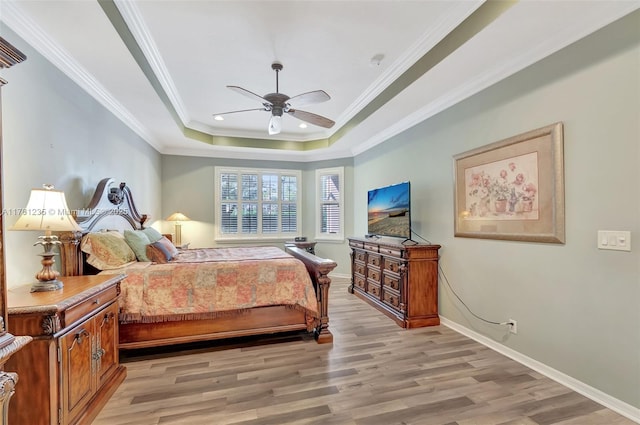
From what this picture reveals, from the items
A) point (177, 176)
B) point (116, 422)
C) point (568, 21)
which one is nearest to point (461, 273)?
point (568, 21)

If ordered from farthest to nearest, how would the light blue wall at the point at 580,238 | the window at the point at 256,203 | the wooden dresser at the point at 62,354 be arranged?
the window at the point at 256,203 < the light blue wall at the point at 580,238 < the wooden dresser at the point at 62,354

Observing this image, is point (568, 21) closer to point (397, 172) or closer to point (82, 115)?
point (397, 172)

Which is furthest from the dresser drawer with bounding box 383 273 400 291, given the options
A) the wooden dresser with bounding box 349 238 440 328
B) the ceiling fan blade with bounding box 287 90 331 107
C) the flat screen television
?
the ceiling fan blade with bounding box 287 90 331 107

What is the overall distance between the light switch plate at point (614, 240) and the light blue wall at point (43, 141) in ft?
11.5

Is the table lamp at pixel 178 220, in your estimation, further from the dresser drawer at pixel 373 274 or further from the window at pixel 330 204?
the dresser drawer at pixel 373 274

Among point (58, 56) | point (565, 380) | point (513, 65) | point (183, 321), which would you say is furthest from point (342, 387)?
point (58, 56)

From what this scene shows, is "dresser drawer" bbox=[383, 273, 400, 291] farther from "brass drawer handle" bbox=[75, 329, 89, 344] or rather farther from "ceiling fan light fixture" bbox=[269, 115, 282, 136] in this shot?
"brass drawer handle" bbox=[75, 329, 89, 344]

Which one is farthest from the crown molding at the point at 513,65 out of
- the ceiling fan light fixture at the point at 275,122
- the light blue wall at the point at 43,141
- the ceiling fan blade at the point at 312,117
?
the light blue wall at the point at 43,141

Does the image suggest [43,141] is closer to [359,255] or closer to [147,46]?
[147,46]

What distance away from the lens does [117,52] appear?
2.54 metres

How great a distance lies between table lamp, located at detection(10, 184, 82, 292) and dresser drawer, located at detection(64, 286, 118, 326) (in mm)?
220

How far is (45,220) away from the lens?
1.92m

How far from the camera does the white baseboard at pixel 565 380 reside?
199 cm

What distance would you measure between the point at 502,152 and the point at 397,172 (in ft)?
6.12
